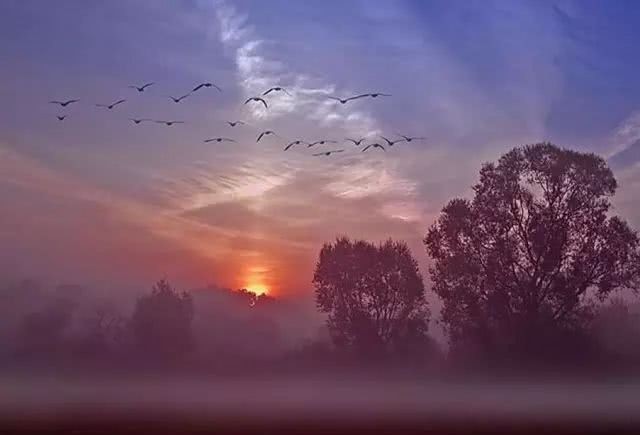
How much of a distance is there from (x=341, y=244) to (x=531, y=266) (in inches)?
802

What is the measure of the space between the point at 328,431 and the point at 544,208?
32.2 metres

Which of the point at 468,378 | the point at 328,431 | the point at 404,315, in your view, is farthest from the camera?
the point at 404,315

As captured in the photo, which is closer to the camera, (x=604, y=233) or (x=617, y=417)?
(x=617, y=417)

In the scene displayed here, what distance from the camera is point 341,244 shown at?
77.2 metres

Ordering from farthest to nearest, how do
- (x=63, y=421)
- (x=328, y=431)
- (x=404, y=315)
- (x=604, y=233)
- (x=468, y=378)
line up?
(x=404, y=315) < (x=468, y=378) < (x=604, y=233) < (x=63, y=421) < (x=328, y=431)

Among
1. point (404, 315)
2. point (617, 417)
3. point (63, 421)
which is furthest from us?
point (404, 315)

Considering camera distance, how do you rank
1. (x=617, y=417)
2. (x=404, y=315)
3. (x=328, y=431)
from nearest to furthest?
(x=328, y=431), (x=617, y=417), (x=404, y=315)

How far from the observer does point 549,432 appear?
3762cm

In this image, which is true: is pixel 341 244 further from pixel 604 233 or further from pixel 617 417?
pixel 617 417

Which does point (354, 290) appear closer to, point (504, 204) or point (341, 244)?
point (341, 244)

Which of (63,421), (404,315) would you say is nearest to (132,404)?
(63,421)

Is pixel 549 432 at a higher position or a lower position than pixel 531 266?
lower

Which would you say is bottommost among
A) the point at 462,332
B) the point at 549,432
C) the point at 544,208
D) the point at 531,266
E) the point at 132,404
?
the point at 549,432

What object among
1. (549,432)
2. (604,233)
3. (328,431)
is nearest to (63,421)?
(328,431)
